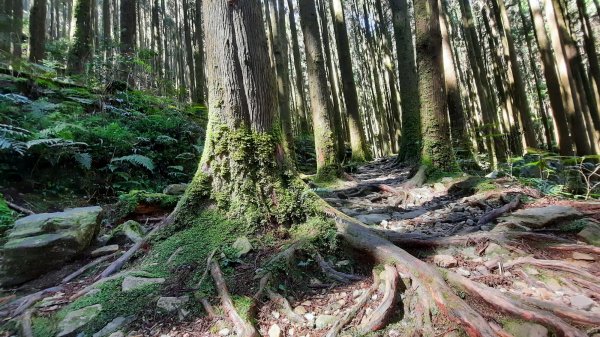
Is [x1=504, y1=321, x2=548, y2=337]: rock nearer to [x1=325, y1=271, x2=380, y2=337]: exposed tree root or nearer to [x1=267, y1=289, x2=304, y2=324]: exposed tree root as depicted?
[x1=325, y1=271, x2=380, y2=337]: exposed tree root

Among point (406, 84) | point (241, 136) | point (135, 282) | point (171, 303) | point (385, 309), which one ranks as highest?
point (406, 84)

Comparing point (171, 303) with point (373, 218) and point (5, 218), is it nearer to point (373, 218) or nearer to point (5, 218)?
point (373, 218)

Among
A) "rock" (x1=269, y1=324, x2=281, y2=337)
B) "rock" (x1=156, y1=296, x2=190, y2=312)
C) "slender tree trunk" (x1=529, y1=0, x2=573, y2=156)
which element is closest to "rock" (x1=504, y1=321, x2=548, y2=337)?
"rock" (x1=269, y1=324, x2=281, y2=337)

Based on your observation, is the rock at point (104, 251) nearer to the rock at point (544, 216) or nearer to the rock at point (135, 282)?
the rock at point (135, 282)

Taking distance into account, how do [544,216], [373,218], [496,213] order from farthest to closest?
1. [373,218]
2. [496,213]
3. [544,216]

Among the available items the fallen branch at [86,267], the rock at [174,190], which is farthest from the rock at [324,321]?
the rock at [174,190]

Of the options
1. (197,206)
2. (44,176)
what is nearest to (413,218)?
(197,206)

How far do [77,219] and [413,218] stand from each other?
4199 millimetres

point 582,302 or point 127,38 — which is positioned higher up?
point 127,38

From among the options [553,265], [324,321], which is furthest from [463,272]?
[324,321]

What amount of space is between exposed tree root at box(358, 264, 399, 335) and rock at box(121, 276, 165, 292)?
171 centimetres

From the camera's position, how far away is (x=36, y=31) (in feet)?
39.0

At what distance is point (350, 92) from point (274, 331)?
31.4 ft

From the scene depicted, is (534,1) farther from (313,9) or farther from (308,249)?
(308,249)
